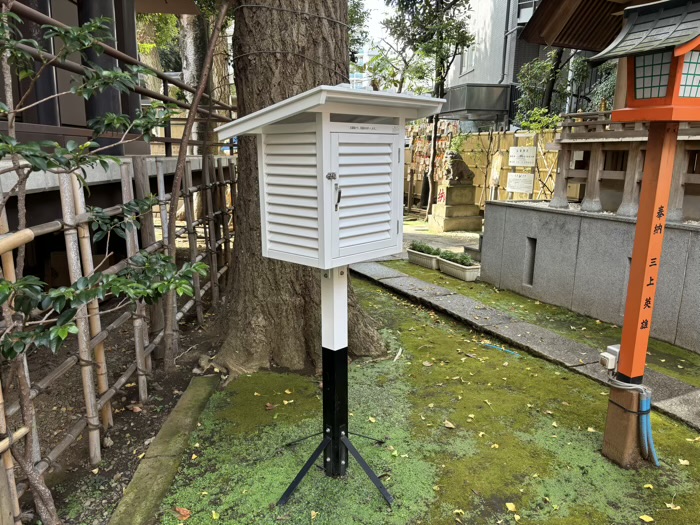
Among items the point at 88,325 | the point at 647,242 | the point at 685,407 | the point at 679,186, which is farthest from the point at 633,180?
the point at 88,325

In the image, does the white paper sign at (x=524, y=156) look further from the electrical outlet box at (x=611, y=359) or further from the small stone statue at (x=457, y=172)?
the electrical outlet box at (x=611, y=359)

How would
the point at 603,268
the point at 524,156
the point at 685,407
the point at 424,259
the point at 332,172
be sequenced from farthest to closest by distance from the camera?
the point at 524,156
the point at 424,259
the point at 603,268
the point at 685,407
the point at 332,172

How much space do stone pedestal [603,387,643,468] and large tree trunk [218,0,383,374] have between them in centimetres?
225

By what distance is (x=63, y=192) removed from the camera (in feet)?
9.30

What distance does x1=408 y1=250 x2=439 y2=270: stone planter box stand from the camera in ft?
28.8

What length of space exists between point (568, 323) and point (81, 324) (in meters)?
5.25

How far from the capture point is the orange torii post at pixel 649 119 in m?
2.77

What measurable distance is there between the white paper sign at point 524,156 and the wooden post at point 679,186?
16.3 ft

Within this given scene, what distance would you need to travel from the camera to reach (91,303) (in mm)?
3150

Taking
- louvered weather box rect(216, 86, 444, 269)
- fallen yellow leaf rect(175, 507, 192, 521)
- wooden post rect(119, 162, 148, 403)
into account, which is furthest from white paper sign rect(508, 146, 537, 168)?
fallen yellow leaf rect(175, 507, 192, 521)

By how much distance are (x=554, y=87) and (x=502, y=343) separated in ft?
40.5

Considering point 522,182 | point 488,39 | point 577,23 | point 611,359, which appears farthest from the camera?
point 488,39

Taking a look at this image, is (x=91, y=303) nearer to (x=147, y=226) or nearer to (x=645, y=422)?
(x=147, y=226)

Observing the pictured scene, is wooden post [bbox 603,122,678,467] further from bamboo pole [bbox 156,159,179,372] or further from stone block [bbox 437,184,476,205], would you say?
stone block [bbox 437,184,476,205]
